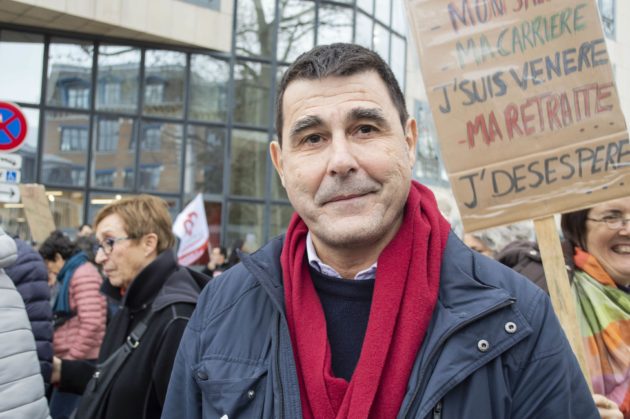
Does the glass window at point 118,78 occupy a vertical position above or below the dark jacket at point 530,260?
above

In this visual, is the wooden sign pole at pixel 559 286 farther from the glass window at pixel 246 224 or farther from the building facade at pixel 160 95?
the glass window at pixel 246 224

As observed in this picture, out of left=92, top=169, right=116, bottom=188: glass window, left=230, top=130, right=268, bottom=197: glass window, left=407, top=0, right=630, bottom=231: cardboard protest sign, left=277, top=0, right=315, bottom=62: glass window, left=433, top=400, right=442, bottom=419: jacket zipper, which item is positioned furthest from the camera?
left=277, top=0, right=315, bottom=62: glass window

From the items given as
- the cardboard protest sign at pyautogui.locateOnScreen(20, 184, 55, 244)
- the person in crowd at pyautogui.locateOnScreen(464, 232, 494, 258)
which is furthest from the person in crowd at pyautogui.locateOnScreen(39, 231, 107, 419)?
the person in crowd at pyautogui.locateOnScreen(464, 232, 494, 258)

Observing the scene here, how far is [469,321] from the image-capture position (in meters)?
1.78

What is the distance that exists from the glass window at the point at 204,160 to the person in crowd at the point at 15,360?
1226 cm

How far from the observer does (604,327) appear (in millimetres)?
2883

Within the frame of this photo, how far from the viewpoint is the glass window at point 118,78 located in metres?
14.6

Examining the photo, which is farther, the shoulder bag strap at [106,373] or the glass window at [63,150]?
the glass window at [63,150]

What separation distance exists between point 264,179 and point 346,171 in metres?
13.9

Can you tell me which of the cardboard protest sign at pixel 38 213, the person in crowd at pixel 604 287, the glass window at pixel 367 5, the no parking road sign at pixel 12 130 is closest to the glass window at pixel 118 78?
the glass window at pixel 367 5

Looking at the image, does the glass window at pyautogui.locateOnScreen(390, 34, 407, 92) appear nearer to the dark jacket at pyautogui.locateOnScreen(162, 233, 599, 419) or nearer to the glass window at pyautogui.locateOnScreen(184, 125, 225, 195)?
the glass window at pyautogui.locateOnScreen(184, 125, 225, 195)

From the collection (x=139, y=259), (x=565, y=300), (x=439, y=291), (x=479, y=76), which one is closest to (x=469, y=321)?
(x=439, y=291)

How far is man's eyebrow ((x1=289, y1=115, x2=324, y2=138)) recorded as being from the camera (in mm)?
1977

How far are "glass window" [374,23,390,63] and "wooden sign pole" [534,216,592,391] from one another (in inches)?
576
